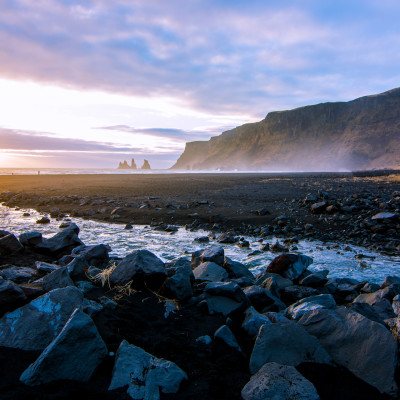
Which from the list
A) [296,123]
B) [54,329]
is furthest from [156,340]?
[296,123]

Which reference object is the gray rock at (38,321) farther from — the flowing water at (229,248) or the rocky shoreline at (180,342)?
the flowing water at (229,248)

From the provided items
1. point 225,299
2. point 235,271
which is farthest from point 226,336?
point 235,271

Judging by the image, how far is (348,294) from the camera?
16.4 feet

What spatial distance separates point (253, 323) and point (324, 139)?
128072 millimetres

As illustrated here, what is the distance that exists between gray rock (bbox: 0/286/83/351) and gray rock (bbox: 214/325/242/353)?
163 cm

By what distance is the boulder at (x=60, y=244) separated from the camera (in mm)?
7266

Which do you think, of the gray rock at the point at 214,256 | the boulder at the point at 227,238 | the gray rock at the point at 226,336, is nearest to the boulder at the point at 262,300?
the gray rock at the point at 226,336

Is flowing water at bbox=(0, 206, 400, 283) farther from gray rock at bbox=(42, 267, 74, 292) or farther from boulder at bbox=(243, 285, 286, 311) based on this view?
gray rock at bbox=(42, 267, 74, 292)

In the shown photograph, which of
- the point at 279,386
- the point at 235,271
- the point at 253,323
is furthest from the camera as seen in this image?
the point at 235,271

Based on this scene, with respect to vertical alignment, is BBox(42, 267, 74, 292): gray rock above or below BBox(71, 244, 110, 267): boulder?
above

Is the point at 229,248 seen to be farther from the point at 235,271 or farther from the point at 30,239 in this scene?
the point at 30,239

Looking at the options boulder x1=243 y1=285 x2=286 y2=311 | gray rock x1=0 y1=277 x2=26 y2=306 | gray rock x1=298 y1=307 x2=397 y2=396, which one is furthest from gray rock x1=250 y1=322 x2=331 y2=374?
gray rock x1=0 y1=277 x2=26 y2=306

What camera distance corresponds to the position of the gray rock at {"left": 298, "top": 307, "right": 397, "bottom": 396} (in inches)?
102

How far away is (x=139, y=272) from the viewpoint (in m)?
4.20
